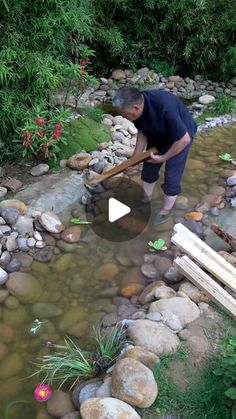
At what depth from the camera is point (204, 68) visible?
684cm

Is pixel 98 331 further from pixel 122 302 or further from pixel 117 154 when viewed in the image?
pixel 117 154

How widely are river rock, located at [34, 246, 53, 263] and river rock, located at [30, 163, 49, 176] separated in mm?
972

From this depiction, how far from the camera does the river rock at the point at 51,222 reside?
145 inches

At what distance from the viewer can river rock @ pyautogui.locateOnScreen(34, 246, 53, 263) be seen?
3512mm

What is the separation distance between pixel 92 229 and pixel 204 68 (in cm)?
425

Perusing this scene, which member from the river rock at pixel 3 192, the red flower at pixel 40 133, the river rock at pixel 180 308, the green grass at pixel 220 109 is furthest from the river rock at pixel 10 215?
the green grass at pixel 220 109

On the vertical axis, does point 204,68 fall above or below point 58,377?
above

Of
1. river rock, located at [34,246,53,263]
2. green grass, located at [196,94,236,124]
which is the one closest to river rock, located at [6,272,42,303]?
river rock, located at [34,246,53,263]

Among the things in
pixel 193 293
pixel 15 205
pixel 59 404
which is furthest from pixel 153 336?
pixel 15 205

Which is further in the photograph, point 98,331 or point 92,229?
point 92,229

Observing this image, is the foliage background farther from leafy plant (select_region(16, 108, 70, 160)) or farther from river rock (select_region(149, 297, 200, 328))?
river rock (select_region(149, 297, 200, 328))

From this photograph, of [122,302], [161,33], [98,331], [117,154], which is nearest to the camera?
[98,331]

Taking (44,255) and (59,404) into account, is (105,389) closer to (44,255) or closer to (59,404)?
(59,404)

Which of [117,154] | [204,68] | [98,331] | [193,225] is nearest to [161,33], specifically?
[204,68]
